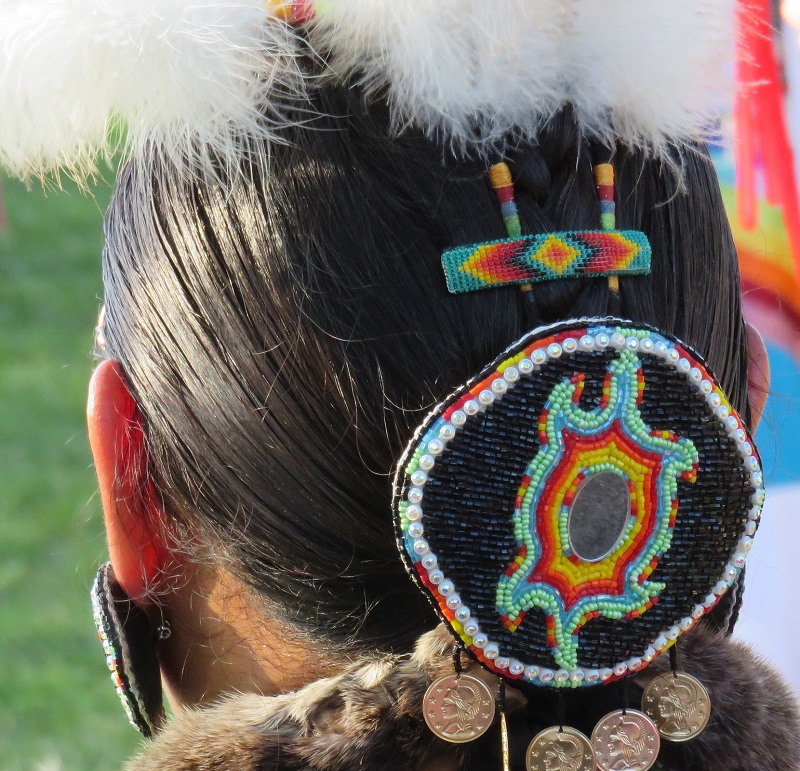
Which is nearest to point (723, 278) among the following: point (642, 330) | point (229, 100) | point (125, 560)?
point (642, 330)

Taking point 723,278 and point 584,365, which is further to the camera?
point 723,278

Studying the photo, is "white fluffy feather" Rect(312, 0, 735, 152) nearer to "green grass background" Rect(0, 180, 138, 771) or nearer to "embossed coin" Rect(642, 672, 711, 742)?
"embossed coin" Rect(642, 672, 711, 742)

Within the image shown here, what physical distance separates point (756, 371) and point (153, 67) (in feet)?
2.49

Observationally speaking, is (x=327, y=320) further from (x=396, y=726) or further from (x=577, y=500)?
(x=396, y=726)

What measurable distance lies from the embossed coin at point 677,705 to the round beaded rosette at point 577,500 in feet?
0.18

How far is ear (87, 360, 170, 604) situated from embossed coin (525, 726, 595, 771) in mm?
447

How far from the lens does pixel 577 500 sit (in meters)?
0.90

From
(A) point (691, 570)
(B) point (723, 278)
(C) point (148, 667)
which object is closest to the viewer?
(A) point (691, 570)

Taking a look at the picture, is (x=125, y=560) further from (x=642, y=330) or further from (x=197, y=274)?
(x=642, y=330)

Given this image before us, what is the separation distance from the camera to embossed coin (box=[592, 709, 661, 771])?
97 cm

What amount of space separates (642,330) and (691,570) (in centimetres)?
25

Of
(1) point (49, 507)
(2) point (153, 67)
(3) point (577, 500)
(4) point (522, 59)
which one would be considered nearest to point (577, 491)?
(3) point (577, 500)

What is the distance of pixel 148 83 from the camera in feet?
3.02

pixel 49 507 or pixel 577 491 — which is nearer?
pixel 577 491
